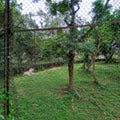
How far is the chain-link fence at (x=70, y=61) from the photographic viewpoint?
387 centimetres

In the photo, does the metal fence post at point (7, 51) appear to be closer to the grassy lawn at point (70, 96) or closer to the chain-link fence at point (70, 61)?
the chain-link fence at point (70, 61)

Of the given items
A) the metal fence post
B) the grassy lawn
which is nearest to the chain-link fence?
the grassy lawn

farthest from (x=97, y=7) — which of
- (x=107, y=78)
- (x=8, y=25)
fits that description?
(x=8, y=25)

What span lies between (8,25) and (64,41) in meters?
1.85

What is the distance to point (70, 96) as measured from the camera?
4.56 m

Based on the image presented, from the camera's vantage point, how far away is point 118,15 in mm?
4664

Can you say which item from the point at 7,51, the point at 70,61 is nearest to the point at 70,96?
the point at 70,61

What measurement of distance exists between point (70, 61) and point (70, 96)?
651 mm

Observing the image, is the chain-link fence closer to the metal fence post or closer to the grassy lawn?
the grassy lawn

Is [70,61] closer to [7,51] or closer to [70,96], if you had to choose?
[70,96]

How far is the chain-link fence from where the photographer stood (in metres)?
3.87

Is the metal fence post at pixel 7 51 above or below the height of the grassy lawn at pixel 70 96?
above

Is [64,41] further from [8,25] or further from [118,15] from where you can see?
[8,25]

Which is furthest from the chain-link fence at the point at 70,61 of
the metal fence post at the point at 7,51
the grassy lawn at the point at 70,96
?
the metal fence post at the point at 7,51
